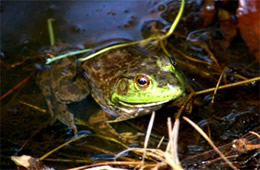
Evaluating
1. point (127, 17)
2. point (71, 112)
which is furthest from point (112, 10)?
point (71, 112)

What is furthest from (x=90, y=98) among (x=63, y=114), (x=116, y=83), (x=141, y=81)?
(x=141, y=81)

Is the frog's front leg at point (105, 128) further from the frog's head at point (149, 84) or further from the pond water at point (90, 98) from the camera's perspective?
the frog's head at point (149, 84)

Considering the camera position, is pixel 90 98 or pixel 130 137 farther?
pixel 90 98

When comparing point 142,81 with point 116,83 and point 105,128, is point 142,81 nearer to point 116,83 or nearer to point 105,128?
point 116,83

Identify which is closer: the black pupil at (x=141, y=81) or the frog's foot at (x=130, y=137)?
the black pupil at (x=141, y=81)

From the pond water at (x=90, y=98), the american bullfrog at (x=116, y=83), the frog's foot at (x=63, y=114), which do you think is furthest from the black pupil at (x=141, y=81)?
the frog's foot at (x=63, y=114)

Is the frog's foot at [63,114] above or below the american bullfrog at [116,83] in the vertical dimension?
below

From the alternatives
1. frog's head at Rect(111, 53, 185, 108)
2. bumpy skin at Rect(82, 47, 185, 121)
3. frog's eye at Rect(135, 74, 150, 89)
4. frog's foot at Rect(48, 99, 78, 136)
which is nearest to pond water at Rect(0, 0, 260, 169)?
frog's foot at Rect(48, 99, 78, 136)

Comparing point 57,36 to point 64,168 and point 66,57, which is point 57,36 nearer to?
point 66,57
